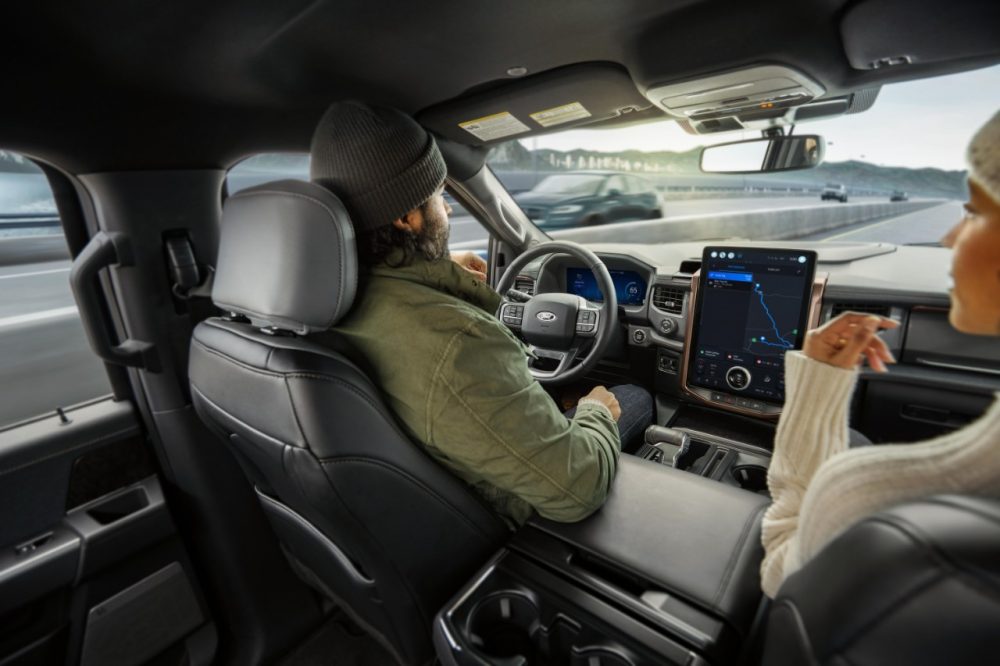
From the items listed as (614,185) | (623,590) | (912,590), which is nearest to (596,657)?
(623,590)

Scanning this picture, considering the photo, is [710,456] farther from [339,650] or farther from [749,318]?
[339,650]

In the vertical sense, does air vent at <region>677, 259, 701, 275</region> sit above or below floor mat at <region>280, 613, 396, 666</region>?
above

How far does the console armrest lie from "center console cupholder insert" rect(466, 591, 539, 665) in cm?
12

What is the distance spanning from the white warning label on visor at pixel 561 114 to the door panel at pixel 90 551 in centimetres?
208

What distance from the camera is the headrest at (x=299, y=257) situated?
103 cm

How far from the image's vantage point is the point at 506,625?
1.11 m

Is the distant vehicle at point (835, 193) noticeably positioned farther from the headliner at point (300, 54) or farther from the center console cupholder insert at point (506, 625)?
the center console cupholder insert at point (506, 625)

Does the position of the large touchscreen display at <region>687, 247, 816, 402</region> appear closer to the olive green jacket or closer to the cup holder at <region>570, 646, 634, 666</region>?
the olive green jacket

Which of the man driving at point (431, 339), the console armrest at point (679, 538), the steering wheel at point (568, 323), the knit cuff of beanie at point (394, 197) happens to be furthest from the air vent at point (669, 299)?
the knit cuff of beanie at point (394, 197)

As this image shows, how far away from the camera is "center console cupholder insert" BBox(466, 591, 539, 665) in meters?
1.06

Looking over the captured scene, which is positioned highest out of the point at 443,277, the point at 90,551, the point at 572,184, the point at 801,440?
the point at 572,184

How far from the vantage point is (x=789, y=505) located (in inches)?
34.8

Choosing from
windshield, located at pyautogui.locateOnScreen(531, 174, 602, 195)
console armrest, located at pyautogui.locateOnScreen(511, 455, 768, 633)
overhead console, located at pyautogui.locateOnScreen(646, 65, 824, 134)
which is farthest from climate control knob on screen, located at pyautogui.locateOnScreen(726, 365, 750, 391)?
windshield, located at pyautogui.locateOnScreen(531, 174, 602, 195)

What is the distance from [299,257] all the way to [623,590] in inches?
39.0
